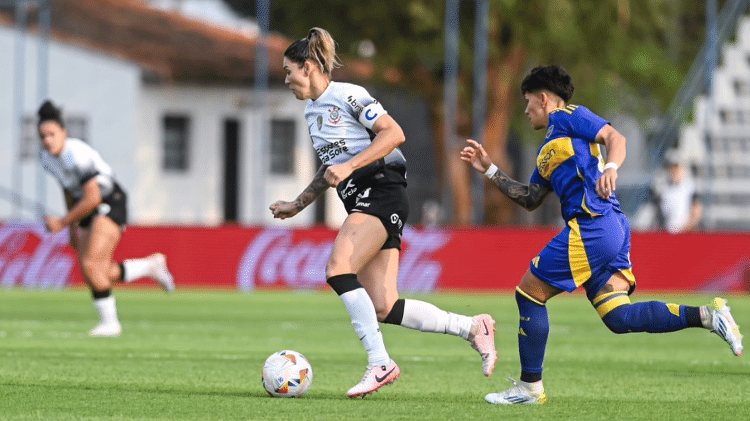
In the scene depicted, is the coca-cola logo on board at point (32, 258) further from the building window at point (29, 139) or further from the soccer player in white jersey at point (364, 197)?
the soccer player in white jersey at point (364, 197)

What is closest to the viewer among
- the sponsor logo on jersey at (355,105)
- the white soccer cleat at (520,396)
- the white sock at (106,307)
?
the white soccer cleat at (520,396)

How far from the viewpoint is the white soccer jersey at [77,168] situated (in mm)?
13422

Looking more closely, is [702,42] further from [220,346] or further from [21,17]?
[220,346]

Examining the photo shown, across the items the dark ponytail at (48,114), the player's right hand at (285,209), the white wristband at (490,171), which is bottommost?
the player's right hand at (285,209)

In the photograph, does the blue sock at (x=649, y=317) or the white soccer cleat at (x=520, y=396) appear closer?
the blue sock at (x=649, y=317)

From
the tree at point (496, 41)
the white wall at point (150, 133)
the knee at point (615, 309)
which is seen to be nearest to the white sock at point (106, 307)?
the knee at point (615, 309)

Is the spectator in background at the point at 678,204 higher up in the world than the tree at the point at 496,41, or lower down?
lower down

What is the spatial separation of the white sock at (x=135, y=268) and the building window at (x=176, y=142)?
2461cm

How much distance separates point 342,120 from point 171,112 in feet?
103

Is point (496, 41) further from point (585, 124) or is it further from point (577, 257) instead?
point (577, 257)

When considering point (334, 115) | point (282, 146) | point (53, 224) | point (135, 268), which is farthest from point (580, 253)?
point (282, 146)

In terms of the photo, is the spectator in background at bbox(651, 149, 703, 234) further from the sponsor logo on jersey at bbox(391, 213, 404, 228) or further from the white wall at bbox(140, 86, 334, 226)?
the white wall at bbox(140, 86, 334, 226)

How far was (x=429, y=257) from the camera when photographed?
23344 mm

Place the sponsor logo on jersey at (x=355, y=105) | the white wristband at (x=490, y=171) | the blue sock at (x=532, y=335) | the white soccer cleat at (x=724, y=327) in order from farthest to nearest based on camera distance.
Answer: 1. the white wristband at (x=490, y=171)
2. the sponsor logo on jersey at (x=355, y=105)
3. the blue sock at (x=532, y=335)
4. the white soccer cleat at (x=724, y=327)
